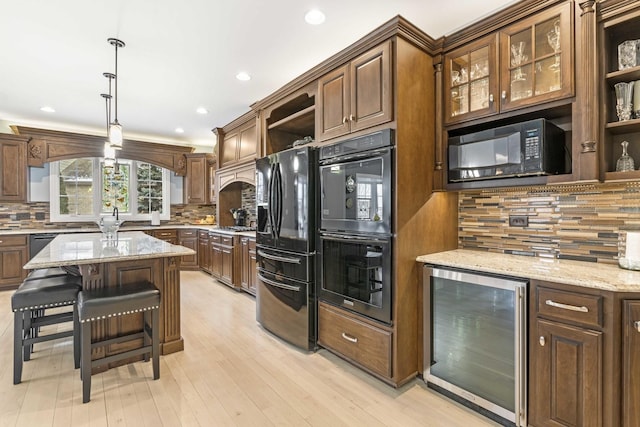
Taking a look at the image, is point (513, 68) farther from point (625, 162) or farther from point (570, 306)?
point (570, 306)

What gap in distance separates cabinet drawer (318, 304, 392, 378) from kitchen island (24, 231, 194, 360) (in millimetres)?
1305

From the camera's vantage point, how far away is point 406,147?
7.30 feet

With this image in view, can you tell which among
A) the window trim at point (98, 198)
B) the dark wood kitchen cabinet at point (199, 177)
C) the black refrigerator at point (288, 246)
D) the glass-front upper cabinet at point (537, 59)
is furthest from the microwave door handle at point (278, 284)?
the window trim at point (98, 198)

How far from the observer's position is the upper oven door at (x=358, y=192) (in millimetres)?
2211

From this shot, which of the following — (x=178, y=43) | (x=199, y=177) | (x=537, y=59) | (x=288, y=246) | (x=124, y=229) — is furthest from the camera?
(x=199, y=177)

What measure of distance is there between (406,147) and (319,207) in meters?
0.91

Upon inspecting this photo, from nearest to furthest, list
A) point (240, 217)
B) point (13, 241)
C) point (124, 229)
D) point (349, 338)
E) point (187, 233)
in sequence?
point (349, 338) → point (13, 241) → point (240, 217) → point (124, 229) → point (187, 233)

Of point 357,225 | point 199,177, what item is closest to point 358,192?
point 357,225

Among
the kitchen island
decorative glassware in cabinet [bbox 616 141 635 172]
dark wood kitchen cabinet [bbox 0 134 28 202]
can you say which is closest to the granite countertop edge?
dark wood kitchen cabinet [bbox 0 134 28 202]

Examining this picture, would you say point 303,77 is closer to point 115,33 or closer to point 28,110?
point 115,33

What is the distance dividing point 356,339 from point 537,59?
227 centimetres

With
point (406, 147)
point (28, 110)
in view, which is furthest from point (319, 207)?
point (28, 110)

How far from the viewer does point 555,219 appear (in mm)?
2217

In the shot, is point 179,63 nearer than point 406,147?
No
